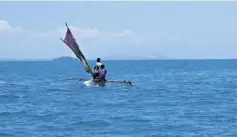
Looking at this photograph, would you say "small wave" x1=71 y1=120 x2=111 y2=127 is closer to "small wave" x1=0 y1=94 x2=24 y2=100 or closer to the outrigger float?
"small wave" x1=0 y1=94 x2=24 y2=100

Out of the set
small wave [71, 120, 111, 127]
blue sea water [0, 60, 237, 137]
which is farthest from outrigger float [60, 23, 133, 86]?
small wave [71, 120, 111, 127]

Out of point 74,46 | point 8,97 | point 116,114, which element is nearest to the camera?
point 116,114

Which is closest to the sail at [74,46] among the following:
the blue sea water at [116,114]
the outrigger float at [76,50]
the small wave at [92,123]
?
the outrigger float at [76,50]

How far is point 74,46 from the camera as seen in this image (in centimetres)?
3794

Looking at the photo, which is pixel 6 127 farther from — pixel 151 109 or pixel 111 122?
pixel 151 109

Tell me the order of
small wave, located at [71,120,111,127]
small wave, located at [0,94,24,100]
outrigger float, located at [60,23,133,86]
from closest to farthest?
small wave, located at [71,120,111,127] → small wave, located at [0,94,24,100] → outrigger float, located at [60,23,133,86]

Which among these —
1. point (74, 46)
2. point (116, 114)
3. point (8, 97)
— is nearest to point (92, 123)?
point (116, 114)

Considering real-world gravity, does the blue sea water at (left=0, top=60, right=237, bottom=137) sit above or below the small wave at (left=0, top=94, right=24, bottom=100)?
below

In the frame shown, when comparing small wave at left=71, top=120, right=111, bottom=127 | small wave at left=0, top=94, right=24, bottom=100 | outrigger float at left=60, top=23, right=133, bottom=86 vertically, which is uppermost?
outrigger float at left=60, top=23, right=133, bottom=86

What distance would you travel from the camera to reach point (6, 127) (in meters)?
21.1

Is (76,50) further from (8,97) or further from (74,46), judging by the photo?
(8,97)

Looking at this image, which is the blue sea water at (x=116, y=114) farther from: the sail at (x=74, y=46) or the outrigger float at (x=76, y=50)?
the sail at (x=74, y=46)

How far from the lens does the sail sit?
37062 mm

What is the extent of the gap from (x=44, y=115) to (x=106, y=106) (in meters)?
4.76
